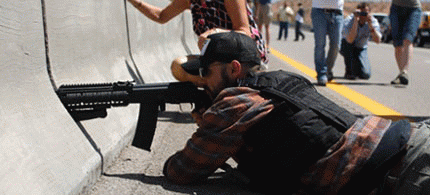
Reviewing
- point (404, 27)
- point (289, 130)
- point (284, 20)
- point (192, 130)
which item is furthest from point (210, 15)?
point (284, 20)

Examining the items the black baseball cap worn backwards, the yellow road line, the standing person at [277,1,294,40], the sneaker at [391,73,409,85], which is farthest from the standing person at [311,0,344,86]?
the standing person at [277,1,294,40]

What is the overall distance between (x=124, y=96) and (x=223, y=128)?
2.26 ft

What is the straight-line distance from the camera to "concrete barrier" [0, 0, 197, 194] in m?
2.76

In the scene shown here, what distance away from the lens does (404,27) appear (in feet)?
29.2

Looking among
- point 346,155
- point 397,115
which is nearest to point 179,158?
point 346,155

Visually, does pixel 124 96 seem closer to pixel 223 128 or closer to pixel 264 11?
pixel 223 128

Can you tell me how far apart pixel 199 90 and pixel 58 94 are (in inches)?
28.2

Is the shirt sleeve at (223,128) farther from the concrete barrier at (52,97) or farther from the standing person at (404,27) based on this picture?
the standing person at (404,27)

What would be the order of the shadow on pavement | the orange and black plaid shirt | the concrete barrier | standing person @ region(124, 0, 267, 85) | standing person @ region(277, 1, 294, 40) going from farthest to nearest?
standing person @ region(277, 1, 294, 40) < standing person @ region(124, 0, 267, 85) < the shadow on pavement < the orange and black plaid shirt < the concrete barrier

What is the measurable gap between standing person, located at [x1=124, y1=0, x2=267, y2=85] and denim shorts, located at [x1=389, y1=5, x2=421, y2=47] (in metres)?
4.09

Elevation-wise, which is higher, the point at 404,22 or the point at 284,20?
the point at 404,22

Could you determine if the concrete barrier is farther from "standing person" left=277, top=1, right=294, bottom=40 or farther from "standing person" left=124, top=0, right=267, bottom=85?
"standing person" left=277, top=1, right=294, bottom=40

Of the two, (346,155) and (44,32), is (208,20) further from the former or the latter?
(346,155)

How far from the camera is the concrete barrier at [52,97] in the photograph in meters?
2.76
